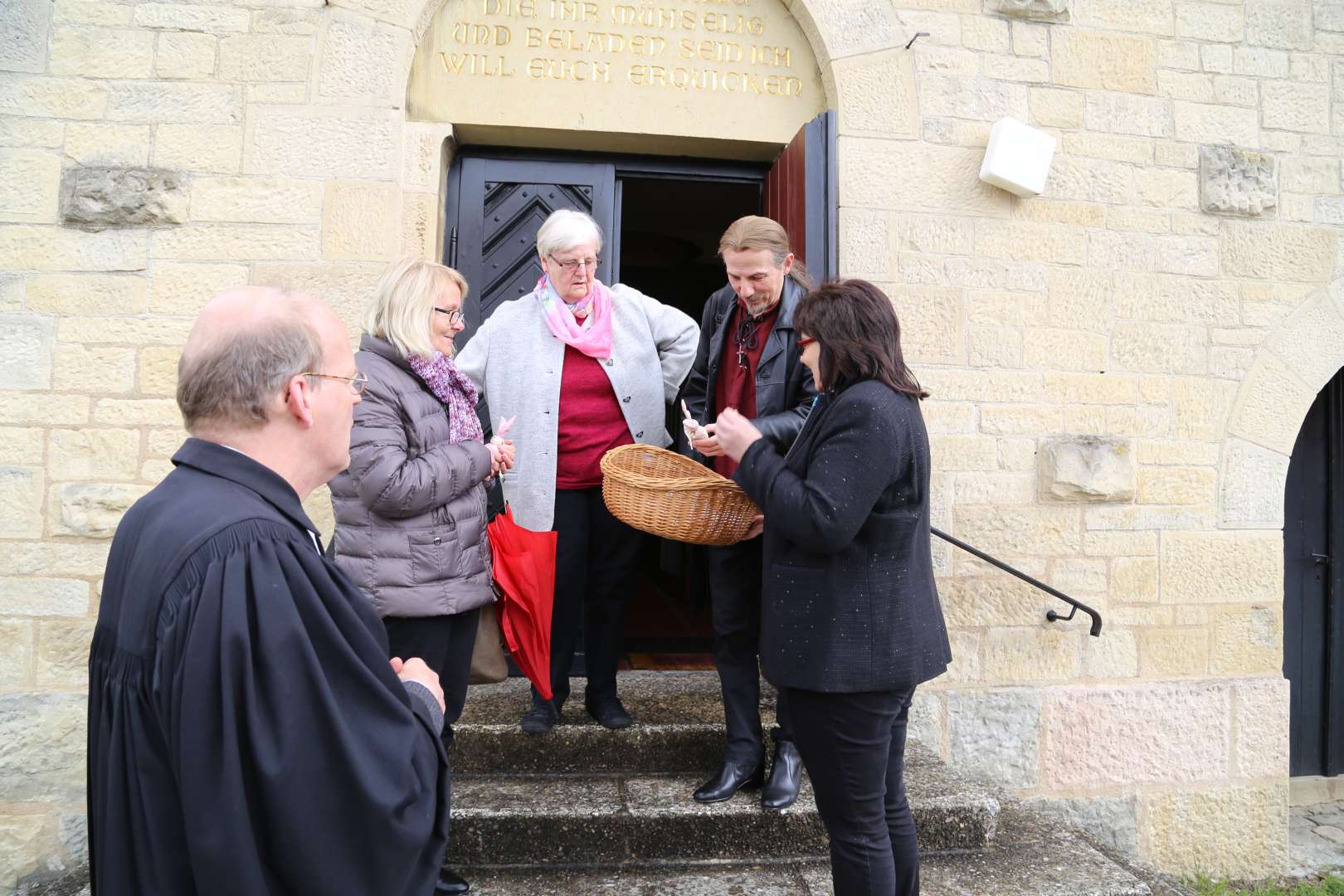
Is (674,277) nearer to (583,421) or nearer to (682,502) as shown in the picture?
(583,421)

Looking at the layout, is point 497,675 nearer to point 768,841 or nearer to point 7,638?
point 768,841

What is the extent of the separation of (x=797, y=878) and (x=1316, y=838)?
3.33 m

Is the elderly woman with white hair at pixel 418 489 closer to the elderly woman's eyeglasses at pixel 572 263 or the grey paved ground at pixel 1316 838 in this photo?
the elderly woman's eyeglasses at pixel 572 263

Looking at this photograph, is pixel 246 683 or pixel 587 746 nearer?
pixel 246 683

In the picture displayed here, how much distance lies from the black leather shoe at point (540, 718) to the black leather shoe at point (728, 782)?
1.89 ft

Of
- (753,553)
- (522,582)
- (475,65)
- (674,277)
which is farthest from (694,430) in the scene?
(674,277)

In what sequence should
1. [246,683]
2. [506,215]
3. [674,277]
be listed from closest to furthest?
[246,683] < [506,215] < [674,277]

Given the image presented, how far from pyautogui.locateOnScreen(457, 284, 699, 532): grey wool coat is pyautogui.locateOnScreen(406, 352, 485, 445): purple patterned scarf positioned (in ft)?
1.52

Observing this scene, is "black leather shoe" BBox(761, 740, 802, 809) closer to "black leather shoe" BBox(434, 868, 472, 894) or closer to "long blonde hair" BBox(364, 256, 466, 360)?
"black leather shoe" BBox(434, 868, 472, 894)

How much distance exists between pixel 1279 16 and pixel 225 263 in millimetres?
4806

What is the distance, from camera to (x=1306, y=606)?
4910 millimetres

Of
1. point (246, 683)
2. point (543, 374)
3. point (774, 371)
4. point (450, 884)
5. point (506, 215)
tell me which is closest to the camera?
point (246, 683)

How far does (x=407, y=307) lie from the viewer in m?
2.38

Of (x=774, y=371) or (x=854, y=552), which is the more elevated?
(x=774, y=371)
